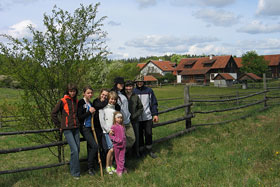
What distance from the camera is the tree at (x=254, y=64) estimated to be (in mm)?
58656

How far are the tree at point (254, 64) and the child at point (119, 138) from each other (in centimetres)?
5923

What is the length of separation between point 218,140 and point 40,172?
4.52 meters

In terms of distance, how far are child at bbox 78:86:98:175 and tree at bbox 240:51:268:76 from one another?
195 ft

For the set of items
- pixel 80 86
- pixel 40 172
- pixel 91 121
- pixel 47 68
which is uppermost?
pixel 47 68

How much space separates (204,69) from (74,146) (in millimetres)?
60155

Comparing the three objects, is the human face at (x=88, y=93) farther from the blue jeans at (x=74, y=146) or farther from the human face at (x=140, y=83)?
the human face at (x=140, y=83)

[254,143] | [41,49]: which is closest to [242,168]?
[254,143]

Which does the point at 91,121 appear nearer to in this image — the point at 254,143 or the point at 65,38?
the point at 65,38

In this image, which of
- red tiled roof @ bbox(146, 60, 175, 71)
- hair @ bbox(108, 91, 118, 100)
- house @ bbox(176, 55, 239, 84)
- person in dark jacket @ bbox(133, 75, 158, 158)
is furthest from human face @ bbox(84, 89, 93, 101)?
red tiled roof @ bbox(146, 60, 175, 71)

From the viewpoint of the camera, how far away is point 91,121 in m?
5.09

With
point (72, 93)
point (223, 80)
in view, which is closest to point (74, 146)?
point (72, 93)

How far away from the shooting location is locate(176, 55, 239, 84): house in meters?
62.2

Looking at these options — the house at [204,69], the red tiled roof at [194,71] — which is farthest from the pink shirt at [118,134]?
the red tiled roof at [194,71]

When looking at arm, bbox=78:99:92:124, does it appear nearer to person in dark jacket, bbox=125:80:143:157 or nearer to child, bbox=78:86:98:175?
child, bbox=78:86:98:175
